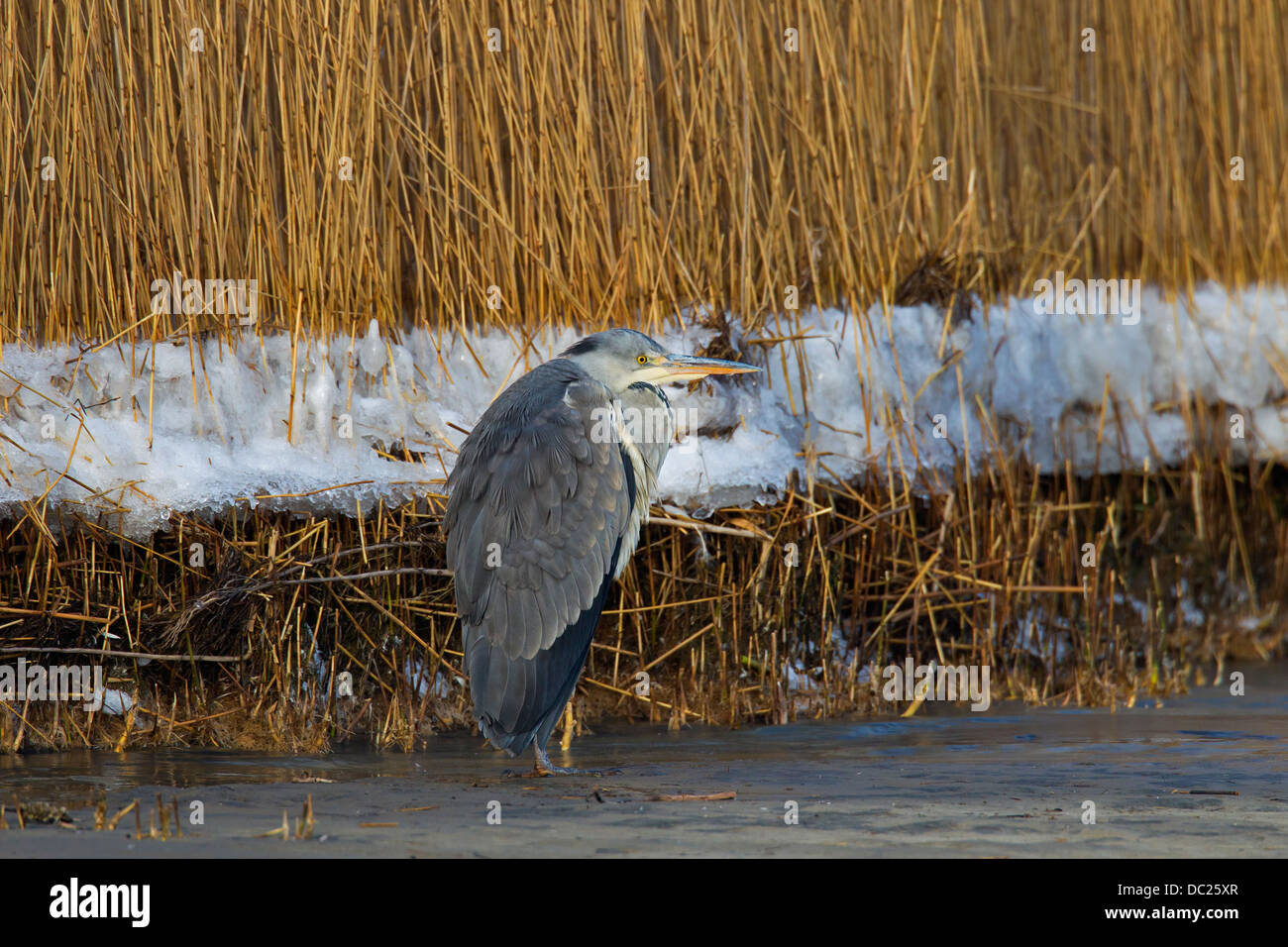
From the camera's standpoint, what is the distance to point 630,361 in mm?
4996

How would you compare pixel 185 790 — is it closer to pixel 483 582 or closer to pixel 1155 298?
pixel 483 582

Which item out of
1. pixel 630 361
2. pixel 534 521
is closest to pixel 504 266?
pixel 630 361

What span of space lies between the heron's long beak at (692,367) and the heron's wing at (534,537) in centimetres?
43

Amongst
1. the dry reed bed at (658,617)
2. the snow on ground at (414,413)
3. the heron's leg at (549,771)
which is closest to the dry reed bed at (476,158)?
the snow on ground at (414,413)

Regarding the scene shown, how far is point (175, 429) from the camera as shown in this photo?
5.29 metres

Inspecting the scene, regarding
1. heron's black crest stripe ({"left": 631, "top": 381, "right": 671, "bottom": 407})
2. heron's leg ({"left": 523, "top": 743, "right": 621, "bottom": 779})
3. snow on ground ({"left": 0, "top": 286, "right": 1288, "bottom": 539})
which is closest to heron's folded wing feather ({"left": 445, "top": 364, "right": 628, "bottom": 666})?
heron's leg ({"left": 523, "top": 743, "right": 621, "bottom": 779})

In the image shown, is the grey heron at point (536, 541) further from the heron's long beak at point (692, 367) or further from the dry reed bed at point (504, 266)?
the dry reed bed at point (504, 266)

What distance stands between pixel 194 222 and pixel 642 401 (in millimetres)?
1866

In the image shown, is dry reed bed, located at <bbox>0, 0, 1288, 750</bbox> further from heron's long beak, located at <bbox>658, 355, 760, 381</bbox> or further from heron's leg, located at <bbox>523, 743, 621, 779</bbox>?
heron's leg, located at <bbox>523, 743, 621, 779</bbox>

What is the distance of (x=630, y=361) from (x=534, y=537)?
2.74ft

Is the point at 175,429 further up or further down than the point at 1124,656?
further up

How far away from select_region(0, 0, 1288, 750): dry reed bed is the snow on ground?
109 mm

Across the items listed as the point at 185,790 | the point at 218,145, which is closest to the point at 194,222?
the point at 218,145

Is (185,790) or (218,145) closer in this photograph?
(185,790)
